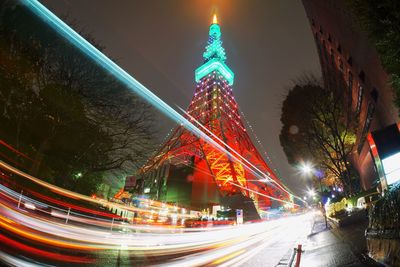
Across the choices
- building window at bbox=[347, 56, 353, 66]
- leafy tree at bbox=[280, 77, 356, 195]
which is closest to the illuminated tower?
leafy tree at bbox=[280, 77, 356, 195]

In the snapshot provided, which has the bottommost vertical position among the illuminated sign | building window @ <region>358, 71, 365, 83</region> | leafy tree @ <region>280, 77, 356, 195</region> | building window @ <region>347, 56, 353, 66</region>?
the illuminated sign

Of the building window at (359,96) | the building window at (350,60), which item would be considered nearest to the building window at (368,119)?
the building window at (359,96)

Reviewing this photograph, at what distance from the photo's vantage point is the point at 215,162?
3553 centimetres

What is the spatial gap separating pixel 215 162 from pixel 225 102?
1401 cm

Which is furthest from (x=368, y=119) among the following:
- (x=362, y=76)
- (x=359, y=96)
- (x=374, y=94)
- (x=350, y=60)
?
(x=350, y=60)

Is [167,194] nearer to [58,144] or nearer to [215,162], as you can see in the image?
[215,162]

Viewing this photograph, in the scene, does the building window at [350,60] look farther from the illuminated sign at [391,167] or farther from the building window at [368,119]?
the illuminated sign at [391,167]

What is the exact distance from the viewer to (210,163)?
36.2 m

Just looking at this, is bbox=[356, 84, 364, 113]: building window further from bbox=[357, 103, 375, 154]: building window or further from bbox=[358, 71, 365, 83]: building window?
bbox=[357, 103, 375, 154]: building window

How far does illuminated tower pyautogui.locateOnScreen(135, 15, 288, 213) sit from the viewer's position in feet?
114

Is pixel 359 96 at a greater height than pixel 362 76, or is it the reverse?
pixel 362 76

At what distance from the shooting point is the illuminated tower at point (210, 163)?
3475 centimetres

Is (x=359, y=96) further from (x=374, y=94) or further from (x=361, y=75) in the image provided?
(x=374, y=94)

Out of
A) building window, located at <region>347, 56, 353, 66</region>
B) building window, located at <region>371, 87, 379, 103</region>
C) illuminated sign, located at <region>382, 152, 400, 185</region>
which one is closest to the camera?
illuminated sign, located at <region>382, 152, 400, 185</region>
